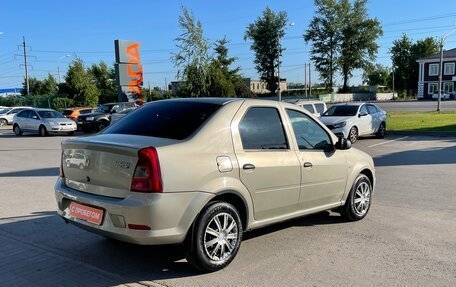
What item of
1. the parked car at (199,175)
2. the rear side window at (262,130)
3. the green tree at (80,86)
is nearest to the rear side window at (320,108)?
the parked car at (199,175)

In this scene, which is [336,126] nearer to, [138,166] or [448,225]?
[448,225]

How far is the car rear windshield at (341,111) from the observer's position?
1772 centimetres

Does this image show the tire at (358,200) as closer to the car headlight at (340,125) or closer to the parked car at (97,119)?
the car headlight at (340,125)

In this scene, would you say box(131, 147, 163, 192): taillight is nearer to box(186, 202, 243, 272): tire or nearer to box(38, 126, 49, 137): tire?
box(186, 202, 243, 272): tire

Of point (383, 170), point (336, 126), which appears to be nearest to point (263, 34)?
point (336, 126)

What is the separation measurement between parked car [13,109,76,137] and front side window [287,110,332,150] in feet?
68.2

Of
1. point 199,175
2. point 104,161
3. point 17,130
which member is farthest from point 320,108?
point 17,130

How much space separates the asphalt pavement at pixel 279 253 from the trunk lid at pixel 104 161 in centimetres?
86

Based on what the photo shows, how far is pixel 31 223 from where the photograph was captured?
20.2 feet

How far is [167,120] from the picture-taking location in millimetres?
4723

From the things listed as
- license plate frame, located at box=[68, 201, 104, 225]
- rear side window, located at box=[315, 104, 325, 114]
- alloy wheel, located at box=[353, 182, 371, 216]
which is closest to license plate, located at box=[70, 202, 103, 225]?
license plate frame, located at box=[68, 201, 104, 225]

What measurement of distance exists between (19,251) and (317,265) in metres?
3.35

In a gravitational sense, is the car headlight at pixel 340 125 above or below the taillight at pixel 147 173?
below

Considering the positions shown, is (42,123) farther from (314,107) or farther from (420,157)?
(420,157)
